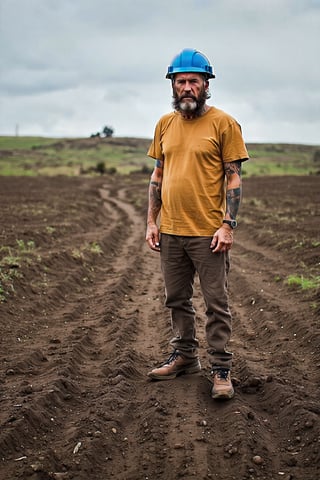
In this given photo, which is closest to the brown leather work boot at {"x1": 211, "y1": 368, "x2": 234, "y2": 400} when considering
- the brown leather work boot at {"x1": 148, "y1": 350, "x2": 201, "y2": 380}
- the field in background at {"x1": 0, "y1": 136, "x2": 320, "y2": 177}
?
the brown leather work boot at {"x1": 148, "y1": 350, "x2": 201, "y2": 380}

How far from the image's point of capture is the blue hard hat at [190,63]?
16.4 feet

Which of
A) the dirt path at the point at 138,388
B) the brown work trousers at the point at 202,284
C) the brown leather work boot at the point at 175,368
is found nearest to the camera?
the dirt path at the point at 138,388

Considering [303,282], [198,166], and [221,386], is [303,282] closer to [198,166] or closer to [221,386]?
[221,386]

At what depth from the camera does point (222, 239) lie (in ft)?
16.6

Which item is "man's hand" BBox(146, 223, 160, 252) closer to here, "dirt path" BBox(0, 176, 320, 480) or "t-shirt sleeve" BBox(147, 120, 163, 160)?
"t-shirt sleeve" BBox(147, 120, 163, 160)

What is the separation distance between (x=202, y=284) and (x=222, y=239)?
1.53 ft

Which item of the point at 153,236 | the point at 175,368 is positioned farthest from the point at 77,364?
the point at 153,236

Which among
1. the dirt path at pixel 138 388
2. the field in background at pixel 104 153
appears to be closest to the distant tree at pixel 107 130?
the field in background at pixel 104 153

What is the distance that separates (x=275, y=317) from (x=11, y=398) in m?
4.02

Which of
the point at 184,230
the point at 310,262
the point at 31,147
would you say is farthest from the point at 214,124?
the point at 31,147

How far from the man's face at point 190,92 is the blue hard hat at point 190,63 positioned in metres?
0.05

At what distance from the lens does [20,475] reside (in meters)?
3.91

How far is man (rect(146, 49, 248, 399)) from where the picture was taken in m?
5.04

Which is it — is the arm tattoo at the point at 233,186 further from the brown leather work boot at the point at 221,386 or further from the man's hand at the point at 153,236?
the brown leather work boot at the point at 221,386
